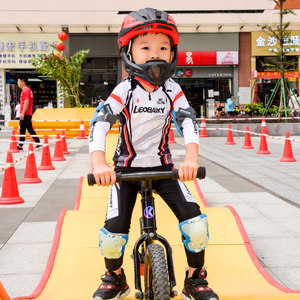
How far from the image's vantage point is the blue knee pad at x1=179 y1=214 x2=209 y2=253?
9.82 ft

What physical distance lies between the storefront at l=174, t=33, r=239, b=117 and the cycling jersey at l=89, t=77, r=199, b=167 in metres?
29.6

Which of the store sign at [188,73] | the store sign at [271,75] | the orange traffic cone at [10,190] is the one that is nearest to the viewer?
the orange traffic cone at [10,190]

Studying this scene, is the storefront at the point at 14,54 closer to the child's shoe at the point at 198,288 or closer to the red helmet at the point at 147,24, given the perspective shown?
the red helmet at the point at 147,24

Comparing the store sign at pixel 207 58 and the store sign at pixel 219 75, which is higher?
the store sign at pixel 207 58

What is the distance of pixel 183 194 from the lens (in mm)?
3041

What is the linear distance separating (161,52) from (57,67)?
2067cm

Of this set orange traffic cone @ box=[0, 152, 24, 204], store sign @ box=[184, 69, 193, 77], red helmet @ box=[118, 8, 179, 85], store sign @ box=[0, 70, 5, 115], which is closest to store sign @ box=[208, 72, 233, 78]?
store sign @ box=[184, 69, 193, 77]

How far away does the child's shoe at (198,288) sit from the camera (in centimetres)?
297

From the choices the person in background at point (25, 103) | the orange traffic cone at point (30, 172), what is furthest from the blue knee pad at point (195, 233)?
the person in background at point (25, 103)

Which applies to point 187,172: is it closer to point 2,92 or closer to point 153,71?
point 153,71

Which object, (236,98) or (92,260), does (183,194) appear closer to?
(92,260)

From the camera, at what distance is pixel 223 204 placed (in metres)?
6.88

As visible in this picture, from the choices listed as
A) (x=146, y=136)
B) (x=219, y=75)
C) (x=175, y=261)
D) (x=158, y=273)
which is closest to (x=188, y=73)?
(x=219, y=75)

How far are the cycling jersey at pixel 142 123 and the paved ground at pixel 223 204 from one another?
1.42 meters
